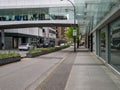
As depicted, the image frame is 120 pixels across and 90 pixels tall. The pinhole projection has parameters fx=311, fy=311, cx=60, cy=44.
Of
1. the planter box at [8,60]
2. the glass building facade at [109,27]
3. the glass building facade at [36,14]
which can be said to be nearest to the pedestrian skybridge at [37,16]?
the glass building facade at [36,14]

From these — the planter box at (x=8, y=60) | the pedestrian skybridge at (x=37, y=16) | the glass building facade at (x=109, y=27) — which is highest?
the pedestrian skybridge at (x=37, y=16)

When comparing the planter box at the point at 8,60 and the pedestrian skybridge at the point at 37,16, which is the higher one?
the pedestrian skybridge at the point at 37,16

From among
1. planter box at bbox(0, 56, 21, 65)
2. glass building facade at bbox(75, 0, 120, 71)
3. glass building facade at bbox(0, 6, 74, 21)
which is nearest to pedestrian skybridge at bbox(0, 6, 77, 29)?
glass building facade at bbox(0, 6, 74, 21)

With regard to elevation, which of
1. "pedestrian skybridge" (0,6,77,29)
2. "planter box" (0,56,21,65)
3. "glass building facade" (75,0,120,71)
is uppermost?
"pedestrian skybridge" (0,6,77,29)

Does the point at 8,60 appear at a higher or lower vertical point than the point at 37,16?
lower

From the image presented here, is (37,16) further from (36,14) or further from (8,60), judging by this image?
(8,60)

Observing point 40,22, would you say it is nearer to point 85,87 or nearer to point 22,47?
point 22,47

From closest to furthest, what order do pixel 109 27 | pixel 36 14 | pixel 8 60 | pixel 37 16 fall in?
pixel 109 27, pixel 8 60, pixel 37 16, pixel 36 14

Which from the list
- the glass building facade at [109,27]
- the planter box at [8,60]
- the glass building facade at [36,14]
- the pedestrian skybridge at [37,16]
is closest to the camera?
the glass building facade at [109,27]

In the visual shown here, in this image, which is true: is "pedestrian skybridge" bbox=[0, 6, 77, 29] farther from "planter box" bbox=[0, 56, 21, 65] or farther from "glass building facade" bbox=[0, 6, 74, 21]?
Answer: "planter box" bbox=[0, 56, 21, 65]

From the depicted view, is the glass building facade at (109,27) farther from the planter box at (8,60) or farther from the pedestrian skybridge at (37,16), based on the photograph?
the pedestrian skybridge at (37,16)

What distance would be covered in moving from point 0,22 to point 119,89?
5445cm

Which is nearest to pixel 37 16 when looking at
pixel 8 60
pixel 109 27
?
pixel 8 60

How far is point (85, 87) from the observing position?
11719 millimetres
